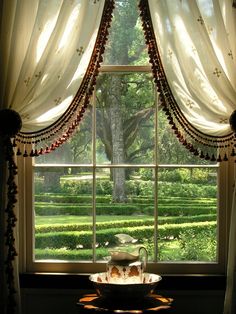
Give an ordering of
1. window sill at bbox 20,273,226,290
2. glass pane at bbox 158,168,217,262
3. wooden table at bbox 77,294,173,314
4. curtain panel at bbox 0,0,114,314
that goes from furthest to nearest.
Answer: glass pane at bbox 158,168,217,262
window sill at bbox 20,273,226,290
curtain panel at bbox 0,0,114,314
wooden table at bbox 77,294,173,314

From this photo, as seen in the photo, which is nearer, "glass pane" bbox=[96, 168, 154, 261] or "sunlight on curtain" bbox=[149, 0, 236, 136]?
"sunlight on curtain" bbox=[149, 0, 236, 136]

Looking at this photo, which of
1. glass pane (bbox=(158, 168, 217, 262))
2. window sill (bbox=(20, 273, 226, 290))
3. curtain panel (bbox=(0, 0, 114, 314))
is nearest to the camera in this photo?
curtain panel (bbox=(0, 0, 114, 314))

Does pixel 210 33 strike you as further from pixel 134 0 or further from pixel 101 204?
pixel 101 204

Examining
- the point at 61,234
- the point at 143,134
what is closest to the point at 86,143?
the point at 143,134

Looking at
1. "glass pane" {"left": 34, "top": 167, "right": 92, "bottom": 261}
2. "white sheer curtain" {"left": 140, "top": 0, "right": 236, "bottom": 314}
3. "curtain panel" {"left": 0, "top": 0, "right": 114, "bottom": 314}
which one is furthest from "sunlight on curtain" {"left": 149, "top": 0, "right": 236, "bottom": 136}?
"glass pane" {"left": 34, "top": 167, "right": 92, "bottom": 261}

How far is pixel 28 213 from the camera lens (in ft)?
10.4

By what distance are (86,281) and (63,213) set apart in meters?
0.38

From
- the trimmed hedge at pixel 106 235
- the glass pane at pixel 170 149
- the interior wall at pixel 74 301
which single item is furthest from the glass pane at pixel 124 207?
the interior wall at pixel 74 301

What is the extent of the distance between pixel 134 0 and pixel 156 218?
1167 mm

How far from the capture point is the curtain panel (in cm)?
290

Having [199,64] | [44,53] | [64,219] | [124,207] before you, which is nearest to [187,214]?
[124,207]

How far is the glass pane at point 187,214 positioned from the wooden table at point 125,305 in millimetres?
390

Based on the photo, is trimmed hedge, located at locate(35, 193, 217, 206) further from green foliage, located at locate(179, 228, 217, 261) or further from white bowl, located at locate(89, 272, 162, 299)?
white bowl, located at locate(89, 272, 162, 299)

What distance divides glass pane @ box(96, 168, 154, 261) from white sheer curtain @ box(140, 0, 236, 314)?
386mm
